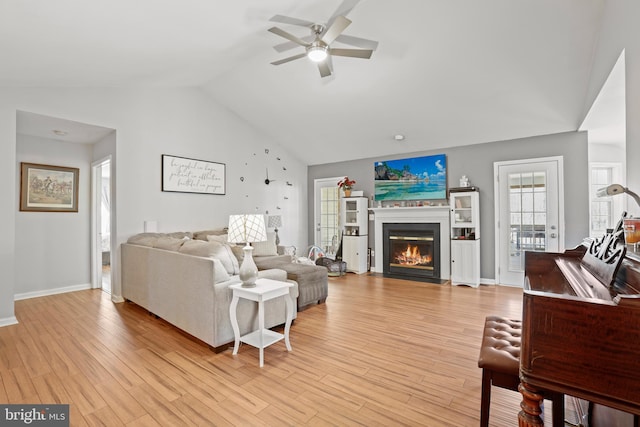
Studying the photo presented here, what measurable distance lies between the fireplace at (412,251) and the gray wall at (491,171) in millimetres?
546

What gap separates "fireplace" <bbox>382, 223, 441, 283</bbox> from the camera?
562 centimetres

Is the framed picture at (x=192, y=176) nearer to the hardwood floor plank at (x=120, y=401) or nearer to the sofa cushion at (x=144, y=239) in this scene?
the sofa cushion at (x=144, y=239)

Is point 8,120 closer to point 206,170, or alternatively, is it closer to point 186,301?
point 206,170

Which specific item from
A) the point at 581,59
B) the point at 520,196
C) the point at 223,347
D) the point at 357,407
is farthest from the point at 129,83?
the point at 520,196

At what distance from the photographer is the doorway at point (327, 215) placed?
279 inches

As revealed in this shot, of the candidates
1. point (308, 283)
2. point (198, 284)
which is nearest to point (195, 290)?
point (198, 284)

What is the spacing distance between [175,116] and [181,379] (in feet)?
13.7

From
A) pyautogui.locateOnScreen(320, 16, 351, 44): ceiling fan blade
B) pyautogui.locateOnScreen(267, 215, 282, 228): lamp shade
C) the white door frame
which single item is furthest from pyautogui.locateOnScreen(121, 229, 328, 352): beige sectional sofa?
pyautogui.locateOnScreen(320, 16, 351, 44): ceiling fan blade

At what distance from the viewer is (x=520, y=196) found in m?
4.98

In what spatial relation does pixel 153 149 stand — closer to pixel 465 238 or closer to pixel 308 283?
pixel 308 283

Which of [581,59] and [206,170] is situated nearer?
[581,59]

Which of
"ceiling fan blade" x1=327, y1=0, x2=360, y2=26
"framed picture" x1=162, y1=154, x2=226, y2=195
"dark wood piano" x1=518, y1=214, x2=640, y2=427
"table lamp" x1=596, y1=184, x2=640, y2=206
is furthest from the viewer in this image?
"framed picture" x1=162, y1=154, x2=226, y2=195

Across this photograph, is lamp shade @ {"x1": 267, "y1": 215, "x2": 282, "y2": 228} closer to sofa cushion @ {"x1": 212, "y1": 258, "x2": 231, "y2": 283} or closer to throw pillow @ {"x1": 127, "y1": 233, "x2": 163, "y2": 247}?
throw pillow @ {"x1": 127, "y1": 233, "x2": 163, "y2": 247}
